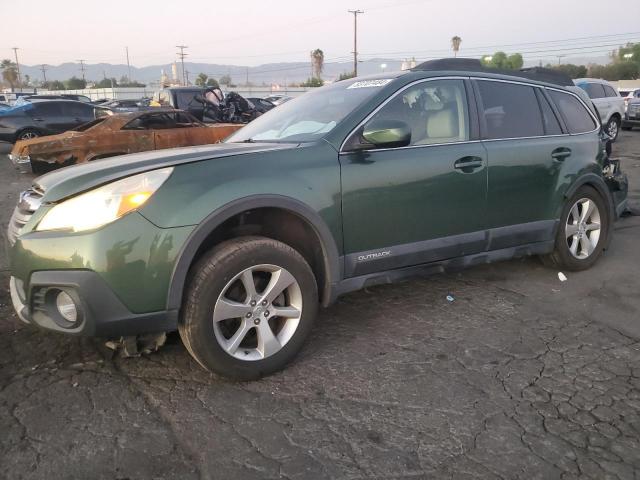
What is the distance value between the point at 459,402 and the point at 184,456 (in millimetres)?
1395

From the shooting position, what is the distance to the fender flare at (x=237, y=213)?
8.68 feet

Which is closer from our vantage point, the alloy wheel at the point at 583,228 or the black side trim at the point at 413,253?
the black side trim at the point at 413,253

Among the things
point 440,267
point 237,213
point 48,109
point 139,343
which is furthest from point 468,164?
point 48,109

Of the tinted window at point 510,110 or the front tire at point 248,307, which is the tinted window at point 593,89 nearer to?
the tinted window at point 510,110

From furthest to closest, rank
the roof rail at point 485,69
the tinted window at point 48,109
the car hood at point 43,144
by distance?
the tinted window at point 48,109 < the car hood at point 43,144 < the roof rail at point 485,69

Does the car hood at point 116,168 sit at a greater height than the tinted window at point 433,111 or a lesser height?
lesser

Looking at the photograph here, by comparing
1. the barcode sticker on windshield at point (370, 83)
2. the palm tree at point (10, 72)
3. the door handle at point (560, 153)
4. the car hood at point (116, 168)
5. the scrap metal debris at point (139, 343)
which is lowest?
the scrap metal debris at point (139, 343)

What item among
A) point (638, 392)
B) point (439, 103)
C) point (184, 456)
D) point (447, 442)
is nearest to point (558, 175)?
point (439, 103)

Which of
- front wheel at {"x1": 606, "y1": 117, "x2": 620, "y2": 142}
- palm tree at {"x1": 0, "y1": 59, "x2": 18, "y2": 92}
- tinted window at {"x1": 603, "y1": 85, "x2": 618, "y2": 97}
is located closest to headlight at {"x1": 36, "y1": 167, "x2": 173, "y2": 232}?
front wheel at {"x1": 606, "y1": 117, "x2": 620, "y2": 142}

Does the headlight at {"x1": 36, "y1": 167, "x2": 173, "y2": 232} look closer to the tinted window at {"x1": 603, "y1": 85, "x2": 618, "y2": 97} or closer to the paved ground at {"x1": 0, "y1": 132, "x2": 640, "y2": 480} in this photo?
the paved ground at {"x1": 0, "y1": 132, "x2": 640, "y2": 480}

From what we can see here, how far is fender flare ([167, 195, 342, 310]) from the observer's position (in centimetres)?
265

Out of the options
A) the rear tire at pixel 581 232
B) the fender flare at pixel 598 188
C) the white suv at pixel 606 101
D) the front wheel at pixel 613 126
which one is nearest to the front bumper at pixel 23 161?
the rear tire at pixel 581 232

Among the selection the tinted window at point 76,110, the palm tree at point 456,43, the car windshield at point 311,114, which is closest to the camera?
the car windshield at point 311,114

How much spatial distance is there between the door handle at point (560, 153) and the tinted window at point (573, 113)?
0.27 m
